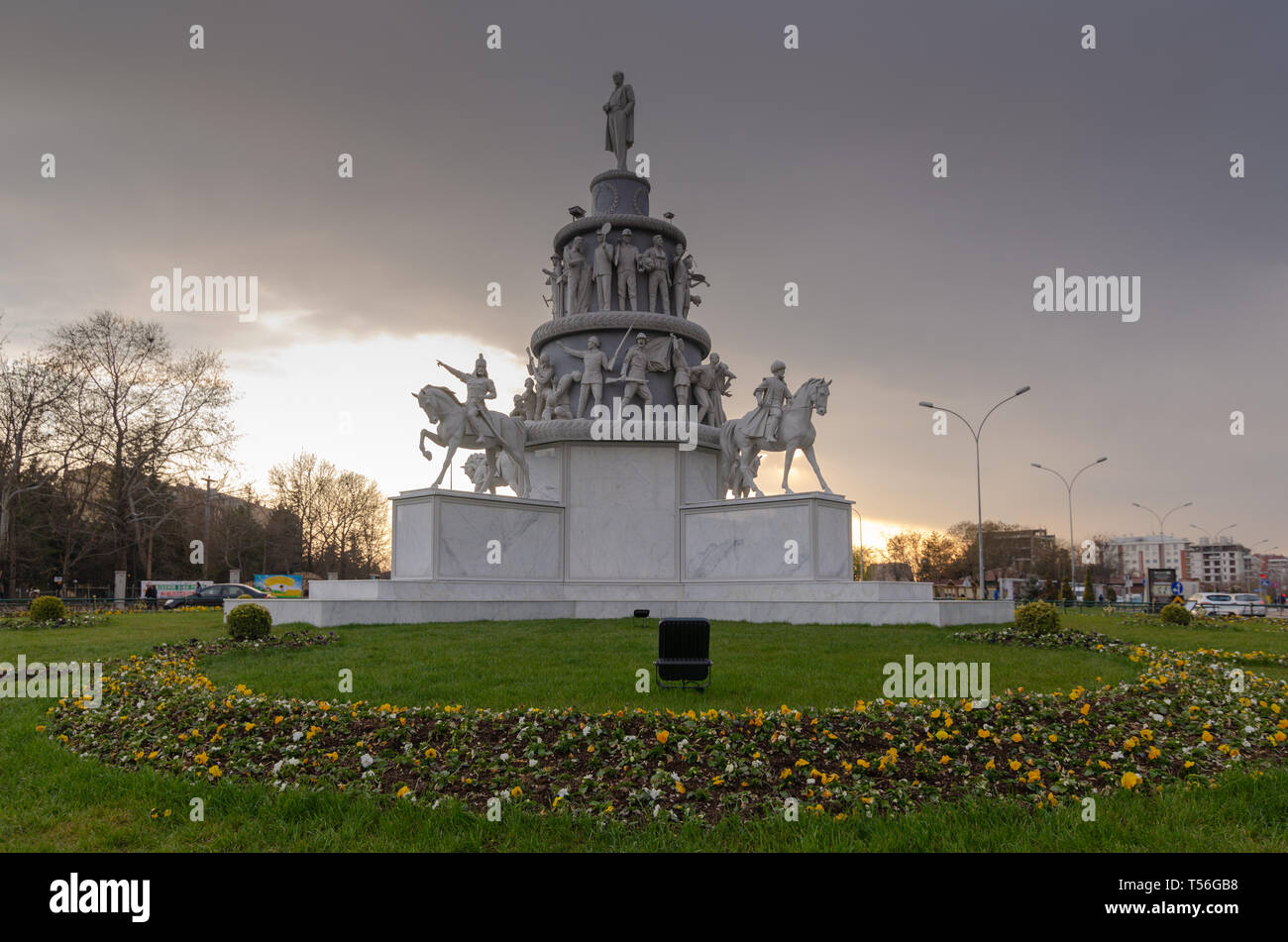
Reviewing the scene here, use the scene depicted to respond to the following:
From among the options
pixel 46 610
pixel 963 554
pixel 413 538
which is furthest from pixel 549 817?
pixel 963 554

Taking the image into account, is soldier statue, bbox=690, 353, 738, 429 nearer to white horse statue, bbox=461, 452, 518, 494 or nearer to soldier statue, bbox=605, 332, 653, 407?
soldier statue, bbox=605, 332, 653, 407

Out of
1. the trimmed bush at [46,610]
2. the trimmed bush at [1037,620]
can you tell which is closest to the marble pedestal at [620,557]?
the trimmed bush at [1037,620]

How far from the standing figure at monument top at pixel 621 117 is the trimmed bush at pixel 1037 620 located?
25.8 m

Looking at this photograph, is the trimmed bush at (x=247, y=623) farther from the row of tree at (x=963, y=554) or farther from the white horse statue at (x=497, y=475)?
the row of tree at (x=963, y=554)

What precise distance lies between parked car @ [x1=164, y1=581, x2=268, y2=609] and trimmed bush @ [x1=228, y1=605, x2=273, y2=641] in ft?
72.9

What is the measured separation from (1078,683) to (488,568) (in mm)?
18094

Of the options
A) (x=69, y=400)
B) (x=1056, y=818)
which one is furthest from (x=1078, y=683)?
(x=69, y=400)

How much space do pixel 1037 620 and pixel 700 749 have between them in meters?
13.8

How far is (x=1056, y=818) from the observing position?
6664mm

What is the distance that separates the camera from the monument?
84.8 feet

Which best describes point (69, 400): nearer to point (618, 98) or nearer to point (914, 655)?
point (618, 98)

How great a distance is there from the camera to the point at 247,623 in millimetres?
18344

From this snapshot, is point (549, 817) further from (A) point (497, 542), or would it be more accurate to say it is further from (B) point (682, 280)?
(B) point (682, 280)

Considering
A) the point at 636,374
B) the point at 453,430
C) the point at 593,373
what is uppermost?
the point at 593,373
